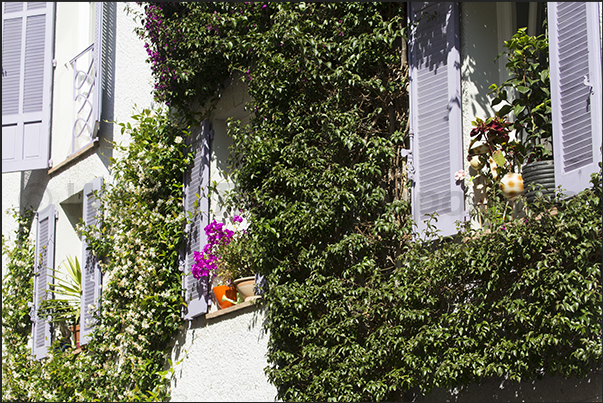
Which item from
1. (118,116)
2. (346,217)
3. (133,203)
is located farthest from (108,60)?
(346,217)

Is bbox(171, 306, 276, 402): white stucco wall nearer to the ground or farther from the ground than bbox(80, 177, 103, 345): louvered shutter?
nearer to the ground

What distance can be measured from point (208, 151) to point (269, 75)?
1.55 meters

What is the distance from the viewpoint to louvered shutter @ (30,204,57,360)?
9.79 metres

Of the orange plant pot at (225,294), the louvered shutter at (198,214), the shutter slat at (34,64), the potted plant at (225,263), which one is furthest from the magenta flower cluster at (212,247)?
the shutter slat at (34,64)

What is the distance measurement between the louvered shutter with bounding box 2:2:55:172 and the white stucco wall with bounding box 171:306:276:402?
414 centimetres

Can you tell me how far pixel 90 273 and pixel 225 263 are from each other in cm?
256

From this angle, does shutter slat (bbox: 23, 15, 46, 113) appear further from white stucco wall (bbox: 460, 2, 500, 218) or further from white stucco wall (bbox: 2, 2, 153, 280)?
white stucco wall (bbox: 460, 2, 500, 218)

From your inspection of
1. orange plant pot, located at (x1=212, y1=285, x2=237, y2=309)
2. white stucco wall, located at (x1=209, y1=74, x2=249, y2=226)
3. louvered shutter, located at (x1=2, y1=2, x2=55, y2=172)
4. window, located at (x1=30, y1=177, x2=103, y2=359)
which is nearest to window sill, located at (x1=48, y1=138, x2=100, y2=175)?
louvered shutter, located at (x1=2, y1=2, x2=55, y2=172)

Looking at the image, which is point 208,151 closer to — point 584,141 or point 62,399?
point 62,399

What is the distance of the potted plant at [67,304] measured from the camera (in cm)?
964

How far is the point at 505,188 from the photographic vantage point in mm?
5008

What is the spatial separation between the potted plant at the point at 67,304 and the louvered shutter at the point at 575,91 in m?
6.69

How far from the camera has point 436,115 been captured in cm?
564

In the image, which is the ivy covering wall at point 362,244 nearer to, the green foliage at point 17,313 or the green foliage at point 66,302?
the green foliage at point 66,302
